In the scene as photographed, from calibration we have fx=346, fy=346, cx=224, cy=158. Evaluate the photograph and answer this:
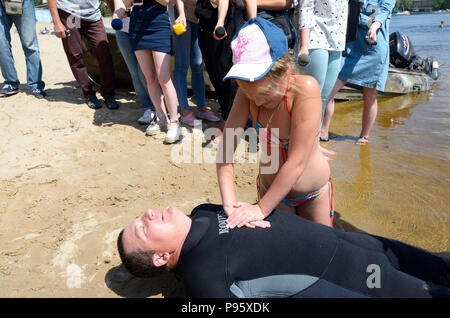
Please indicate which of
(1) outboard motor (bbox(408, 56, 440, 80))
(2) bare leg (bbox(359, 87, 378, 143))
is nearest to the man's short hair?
(2) bare leg (bbox(359, 87, 378, 143))

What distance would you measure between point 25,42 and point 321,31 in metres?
4.01

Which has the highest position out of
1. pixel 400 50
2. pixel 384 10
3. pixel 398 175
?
pixel 384 10

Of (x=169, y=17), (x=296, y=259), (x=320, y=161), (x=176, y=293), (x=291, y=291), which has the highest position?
(x=169, y=17)

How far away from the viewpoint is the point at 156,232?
1.85m

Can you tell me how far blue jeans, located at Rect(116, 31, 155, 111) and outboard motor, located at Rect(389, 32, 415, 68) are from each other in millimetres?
4554

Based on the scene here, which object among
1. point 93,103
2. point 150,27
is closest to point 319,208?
point 150,27

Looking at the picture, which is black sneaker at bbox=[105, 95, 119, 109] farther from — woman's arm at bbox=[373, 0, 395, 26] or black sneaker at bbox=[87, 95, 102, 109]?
woman's arm at bbox=[373, 0, 395, 26]

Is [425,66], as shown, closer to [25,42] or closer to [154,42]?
[154,42]

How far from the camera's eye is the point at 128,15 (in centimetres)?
401

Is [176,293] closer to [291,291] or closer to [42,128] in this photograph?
[291,291]

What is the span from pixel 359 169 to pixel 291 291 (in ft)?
7.15

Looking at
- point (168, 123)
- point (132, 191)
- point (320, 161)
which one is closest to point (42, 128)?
point (168, 123)

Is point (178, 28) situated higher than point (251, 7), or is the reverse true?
point (251, 7)

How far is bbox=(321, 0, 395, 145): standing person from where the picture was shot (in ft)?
11.9
